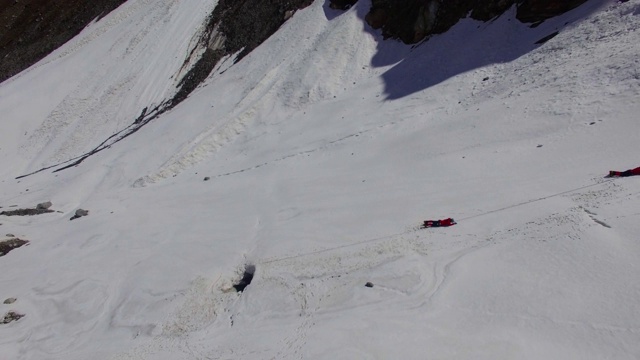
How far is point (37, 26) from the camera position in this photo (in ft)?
144

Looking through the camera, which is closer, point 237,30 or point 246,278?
point 246,278

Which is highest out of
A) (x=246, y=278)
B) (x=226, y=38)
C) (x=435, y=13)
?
(x=226, y=38)

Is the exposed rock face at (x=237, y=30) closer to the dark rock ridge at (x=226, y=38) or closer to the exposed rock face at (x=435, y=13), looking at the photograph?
the dark rock ridge at (x=226, y=38)

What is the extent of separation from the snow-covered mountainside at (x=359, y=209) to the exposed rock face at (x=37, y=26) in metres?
16.4

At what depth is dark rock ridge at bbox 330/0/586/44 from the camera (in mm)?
19125

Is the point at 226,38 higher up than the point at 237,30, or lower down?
lower down

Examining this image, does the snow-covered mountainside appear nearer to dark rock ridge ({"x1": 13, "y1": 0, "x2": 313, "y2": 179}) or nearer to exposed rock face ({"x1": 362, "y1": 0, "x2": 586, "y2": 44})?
exposed rock face ({"x1": 362, "y1": 0, "x2": 586, "y2": 44})

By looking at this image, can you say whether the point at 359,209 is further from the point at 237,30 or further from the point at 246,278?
the point at 237,30

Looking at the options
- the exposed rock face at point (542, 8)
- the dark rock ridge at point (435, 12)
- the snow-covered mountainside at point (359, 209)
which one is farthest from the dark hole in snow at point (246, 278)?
the exposed rock face at point (542, 8)

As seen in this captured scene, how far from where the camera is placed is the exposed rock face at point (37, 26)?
132 feet

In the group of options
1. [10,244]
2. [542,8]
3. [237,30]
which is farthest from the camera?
[237,30]

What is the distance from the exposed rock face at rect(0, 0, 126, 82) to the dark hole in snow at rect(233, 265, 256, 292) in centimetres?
3463

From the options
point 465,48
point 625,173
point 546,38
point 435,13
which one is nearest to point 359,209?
point 625,173

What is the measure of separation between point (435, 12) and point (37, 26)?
37771 mm
